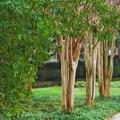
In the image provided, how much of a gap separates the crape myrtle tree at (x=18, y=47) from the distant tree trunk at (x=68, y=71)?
4.54 metres

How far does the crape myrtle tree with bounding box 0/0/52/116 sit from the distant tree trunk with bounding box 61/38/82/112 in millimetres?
4540

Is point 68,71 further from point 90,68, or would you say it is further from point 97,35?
point 97,35

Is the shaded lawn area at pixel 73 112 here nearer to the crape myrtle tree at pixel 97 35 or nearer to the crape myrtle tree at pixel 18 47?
the crape myrtle tree at pixel 97 35

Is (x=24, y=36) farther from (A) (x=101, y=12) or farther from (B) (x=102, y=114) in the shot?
(B) (x=102, y=114)

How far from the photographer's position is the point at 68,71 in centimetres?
1255

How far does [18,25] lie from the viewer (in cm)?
609

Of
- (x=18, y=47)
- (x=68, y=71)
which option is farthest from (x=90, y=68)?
(x=18, y=47)

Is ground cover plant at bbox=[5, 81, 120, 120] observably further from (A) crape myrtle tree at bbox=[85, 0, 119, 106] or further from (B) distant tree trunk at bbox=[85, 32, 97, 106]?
(A) crape myrtle tree at bbox=[85, 0, 119, 106]

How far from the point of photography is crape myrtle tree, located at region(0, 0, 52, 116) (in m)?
5.83

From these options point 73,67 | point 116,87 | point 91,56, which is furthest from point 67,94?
point 116,87

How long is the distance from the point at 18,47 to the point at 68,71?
235 inches

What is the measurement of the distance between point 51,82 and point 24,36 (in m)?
20.6

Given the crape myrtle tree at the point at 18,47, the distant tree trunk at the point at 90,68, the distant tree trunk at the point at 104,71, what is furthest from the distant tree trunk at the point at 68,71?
the distant tree trunk at the point at 104,71

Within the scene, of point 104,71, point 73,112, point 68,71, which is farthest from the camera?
point 104,71
